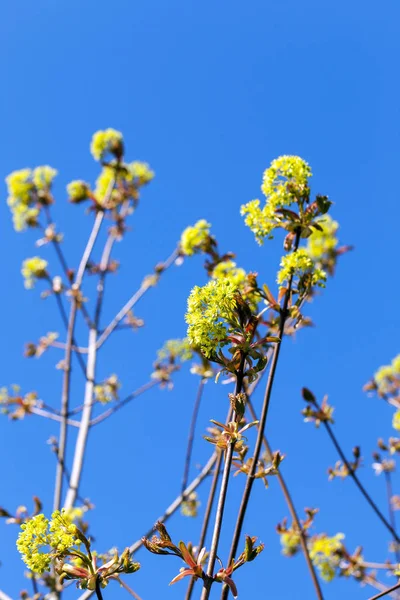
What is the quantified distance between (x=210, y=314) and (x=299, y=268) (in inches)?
28.1

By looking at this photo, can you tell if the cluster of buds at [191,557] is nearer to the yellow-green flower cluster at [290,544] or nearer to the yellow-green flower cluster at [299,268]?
the yellow-green flower cluster at [299,268]

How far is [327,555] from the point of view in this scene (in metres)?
4.86

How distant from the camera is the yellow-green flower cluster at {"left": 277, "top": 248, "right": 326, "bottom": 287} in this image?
7.71 ft

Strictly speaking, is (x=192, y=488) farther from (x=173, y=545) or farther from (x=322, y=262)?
(x=173, y=545)

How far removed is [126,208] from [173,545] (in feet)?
21.8

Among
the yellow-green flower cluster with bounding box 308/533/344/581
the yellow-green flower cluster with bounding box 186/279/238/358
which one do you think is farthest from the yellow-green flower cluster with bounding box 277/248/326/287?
the yellow-green flower cluster with bounding box 308/533/344/581

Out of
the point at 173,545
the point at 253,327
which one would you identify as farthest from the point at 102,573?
the point at 253,327

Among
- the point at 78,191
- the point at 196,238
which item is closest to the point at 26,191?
the point at 78,191

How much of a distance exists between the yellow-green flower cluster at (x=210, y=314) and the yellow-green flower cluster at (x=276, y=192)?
834 millimetres

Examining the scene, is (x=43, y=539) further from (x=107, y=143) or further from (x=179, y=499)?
(x=107, y=143)

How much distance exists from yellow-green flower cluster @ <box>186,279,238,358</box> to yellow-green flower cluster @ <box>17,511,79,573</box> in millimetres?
757

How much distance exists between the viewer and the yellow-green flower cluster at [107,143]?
24.8 ft

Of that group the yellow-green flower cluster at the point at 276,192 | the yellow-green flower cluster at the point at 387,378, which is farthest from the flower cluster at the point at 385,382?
the yellow-green flower cluster at the point at 276,192

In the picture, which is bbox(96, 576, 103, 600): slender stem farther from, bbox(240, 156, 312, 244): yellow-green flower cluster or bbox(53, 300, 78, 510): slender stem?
bbox(53, 300, 78, 510): slender stem
